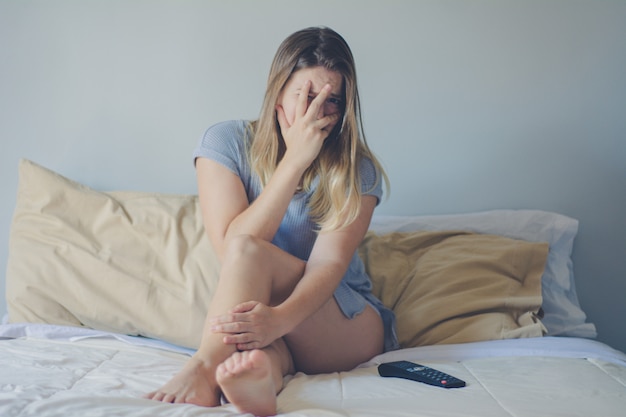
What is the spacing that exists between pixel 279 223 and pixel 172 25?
2.70ft

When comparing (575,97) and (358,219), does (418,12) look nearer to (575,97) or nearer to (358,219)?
(575,97)

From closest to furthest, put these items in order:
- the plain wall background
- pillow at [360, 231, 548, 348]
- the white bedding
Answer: the white bedding → pillow at [360, 231, 548, 348] → the plain wall background

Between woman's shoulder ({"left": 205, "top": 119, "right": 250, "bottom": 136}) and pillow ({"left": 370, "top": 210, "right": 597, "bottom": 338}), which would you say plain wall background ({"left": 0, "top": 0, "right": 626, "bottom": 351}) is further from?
woman's shoulder ({"left": 205, "top": 119, "right": 250, "bottom": 136})

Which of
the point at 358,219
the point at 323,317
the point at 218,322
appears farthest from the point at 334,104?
the point at 218,322

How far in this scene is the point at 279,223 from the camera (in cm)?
134

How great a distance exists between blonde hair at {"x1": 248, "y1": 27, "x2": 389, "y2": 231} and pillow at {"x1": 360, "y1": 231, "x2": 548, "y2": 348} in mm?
281

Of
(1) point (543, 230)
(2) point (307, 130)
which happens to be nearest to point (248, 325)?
(2) point (307, 130)

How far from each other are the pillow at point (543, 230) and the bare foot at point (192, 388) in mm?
853

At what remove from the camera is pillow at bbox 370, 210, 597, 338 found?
167cm

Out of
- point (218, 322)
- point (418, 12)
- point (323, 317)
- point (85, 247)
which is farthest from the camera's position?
point (418, 12)

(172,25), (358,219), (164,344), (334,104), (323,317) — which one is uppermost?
(172,25)

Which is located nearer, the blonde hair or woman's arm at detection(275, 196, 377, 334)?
woman's arm at detection(275, 196, 377, 334)

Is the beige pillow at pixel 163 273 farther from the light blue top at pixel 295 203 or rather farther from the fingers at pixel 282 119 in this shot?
the fingers at pixel 282 119

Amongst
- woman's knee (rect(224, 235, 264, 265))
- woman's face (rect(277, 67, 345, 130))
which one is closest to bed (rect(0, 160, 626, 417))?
woman's knee (rect(224, 235, 264, 265))
